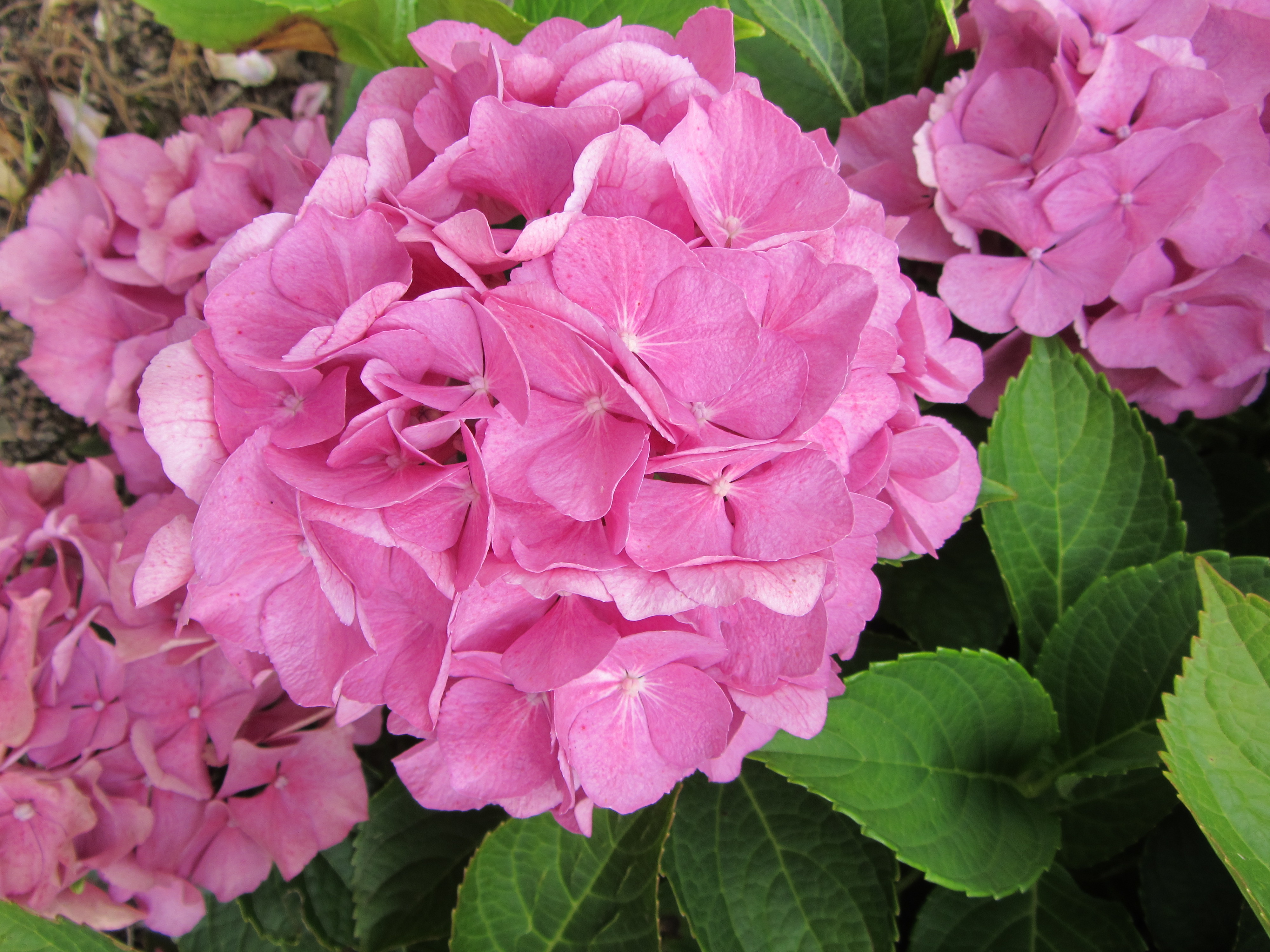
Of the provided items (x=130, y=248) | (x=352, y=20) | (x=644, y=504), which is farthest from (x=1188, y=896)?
(x=130, y=248)

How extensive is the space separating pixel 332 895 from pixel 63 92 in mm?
1071

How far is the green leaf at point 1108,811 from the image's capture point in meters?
0.82

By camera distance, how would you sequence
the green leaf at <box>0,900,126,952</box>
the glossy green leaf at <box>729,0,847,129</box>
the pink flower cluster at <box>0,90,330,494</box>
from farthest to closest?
the glossy green leaf at <box>729,0,847,129</box>
the pink flower cluster at <box>0,90,330,494</box>
the green leaf at <box>0,900,126,952</box>

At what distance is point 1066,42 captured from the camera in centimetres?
73

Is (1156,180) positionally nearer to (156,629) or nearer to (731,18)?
(731,18)

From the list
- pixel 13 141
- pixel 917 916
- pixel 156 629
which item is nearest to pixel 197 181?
pixel 156 629

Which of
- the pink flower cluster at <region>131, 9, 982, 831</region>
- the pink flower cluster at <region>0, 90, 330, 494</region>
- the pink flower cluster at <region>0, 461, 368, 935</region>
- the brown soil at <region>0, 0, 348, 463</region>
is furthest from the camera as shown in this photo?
the brown soil at <region>0, 0, 348, 463</region>

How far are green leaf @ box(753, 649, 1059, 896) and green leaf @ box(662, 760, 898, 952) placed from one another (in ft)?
0.27

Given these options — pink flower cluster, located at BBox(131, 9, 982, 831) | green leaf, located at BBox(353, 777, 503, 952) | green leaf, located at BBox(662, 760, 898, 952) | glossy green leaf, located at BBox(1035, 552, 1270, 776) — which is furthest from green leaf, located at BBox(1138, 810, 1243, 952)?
green leaf, located at BBox(353, 777, 503, 952)

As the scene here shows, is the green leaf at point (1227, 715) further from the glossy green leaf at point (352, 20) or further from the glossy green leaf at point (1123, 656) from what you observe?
the glossy green leaf at point (352, 20)

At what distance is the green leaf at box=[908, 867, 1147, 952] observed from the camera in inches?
31.4

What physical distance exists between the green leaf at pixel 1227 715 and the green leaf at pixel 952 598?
0.32 metres

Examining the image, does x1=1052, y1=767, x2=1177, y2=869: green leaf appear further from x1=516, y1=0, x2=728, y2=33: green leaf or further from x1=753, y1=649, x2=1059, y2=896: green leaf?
x1=516, y1=0, x2=728, y2=33: green leaf

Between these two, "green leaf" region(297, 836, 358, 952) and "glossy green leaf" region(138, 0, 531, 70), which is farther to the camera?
"green leaf" region(297, 836, 358, 952)
